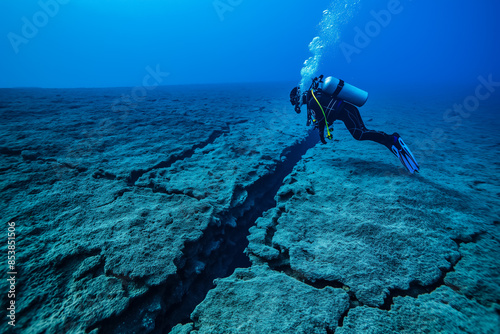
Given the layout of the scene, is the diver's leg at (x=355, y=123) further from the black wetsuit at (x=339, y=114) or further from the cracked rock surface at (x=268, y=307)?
the cracked rock surface at (x=268, y=307)

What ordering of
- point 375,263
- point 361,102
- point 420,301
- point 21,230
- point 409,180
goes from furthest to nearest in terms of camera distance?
point 361,102 → point 409,180 → point 21,230 → point 375,263 → point 420,301

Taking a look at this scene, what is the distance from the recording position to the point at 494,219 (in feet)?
7.88

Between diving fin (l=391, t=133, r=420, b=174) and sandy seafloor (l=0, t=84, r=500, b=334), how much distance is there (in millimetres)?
198

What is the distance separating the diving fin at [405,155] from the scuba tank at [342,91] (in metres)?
0.96

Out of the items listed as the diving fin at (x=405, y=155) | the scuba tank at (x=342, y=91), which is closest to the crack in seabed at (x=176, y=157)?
the scuba tank at (x=342, y=91)

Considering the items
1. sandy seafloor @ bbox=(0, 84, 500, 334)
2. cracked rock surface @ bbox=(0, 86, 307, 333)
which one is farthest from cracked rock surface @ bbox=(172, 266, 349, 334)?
cracked rock surface @ bbox=(0, 86, 307, 333)

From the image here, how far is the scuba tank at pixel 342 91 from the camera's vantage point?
3.91 meters

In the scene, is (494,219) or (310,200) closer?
(494,219)

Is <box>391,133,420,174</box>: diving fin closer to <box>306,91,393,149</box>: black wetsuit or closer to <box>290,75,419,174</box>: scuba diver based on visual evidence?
<box>290,75,419,174</box>: scuba diver

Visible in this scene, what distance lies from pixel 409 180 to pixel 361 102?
174cm

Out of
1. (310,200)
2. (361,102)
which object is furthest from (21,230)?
(361,102)

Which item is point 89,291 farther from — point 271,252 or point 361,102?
point 361,102

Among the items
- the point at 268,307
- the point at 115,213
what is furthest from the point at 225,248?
the point at 115,213

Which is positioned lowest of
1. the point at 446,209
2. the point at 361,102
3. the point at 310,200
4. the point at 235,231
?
the point at 235,231
